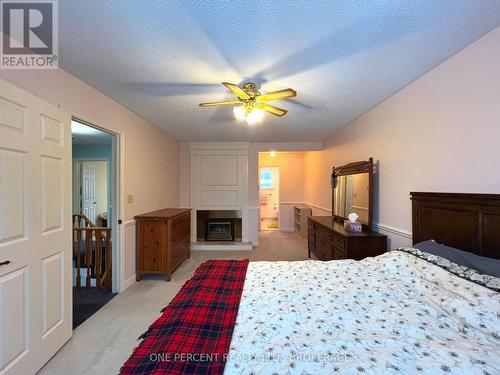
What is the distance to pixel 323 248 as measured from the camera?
139 inches

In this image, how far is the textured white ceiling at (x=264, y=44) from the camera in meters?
1.34

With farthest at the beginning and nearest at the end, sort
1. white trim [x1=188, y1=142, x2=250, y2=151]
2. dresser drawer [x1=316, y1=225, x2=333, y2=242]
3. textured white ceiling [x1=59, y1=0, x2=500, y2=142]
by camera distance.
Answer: white trim [x1=188, y1=142, x2=250, y2=151] < dresser drawer [x1=316, y1=225, x2=333, y2=242] < textured white ceiling [x1=59, y1=0, x2=500, y2=142]

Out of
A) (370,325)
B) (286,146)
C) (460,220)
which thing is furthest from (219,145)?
(370,325)

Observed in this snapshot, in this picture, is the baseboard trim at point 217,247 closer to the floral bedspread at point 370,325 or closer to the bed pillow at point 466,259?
the floral bedspread at point 370,325

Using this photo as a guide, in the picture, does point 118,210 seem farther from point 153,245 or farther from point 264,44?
point 264,44

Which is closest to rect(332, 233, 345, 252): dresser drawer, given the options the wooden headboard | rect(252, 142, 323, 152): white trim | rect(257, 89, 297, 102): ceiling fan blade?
the wooden headboard

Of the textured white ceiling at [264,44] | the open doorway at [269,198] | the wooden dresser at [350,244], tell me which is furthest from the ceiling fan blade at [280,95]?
the open doorway at [269,198]

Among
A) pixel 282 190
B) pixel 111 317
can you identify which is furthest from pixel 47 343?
pixel 282 190

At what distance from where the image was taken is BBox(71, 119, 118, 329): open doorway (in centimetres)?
285

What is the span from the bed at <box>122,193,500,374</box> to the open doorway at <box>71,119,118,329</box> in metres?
1.83

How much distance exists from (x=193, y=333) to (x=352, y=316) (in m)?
0.81

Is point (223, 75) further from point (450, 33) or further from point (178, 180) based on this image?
point (178, 180)

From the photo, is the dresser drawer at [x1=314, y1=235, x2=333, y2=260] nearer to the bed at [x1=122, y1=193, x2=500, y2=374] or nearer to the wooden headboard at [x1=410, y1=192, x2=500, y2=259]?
the wooden headboard at [x1=410, y1=192, x2=500, y2=259]

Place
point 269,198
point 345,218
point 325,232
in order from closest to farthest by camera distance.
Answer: point 325,232, point 345,218, point 269,198
